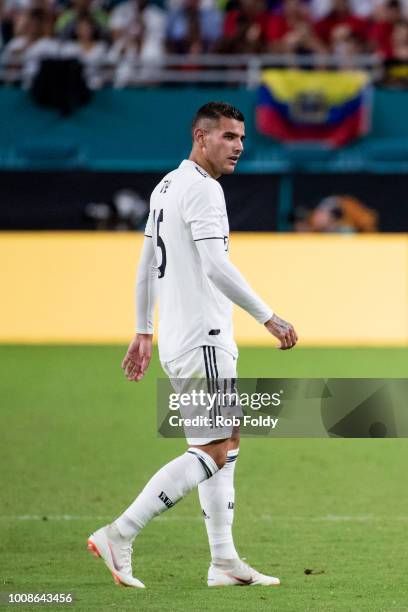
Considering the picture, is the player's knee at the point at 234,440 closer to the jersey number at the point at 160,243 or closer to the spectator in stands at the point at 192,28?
the jersey number at the point at 160,243

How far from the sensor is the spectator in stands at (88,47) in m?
19.0

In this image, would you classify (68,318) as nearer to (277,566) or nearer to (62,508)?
(62,508)

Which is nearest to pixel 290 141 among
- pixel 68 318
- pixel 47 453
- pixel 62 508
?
pixel 68 318

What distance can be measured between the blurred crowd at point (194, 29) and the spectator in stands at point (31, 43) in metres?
0.02

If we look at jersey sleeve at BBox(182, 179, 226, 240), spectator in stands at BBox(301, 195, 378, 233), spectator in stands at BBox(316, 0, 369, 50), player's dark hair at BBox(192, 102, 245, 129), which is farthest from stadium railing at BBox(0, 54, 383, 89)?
jersey sleeve at BBox(182, 179, 226, 240)

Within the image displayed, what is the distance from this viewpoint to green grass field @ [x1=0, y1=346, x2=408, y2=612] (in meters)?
5.79

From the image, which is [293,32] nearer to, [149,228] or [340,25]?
[340,25]

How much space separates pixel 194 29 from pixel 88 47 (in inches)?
65.7

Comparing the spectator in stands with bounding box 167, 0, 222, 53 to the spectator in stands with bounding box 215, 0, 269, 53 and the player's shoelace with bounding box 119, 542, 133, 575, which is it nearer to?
the spectator in stands with bounding box 215, 0, 269, 53

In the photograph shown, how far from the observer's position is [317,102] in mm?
18547

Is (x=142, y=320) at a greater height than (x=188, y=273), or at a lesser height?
lesser

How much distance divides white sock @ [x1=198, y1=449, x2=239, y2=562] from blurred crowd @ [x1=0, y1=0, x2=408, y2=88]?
13531 millimetres

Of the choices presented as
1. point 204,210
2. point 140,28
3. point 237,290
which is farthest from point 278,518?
point 140,28

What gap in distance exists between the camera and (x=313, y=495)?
8375 mm
